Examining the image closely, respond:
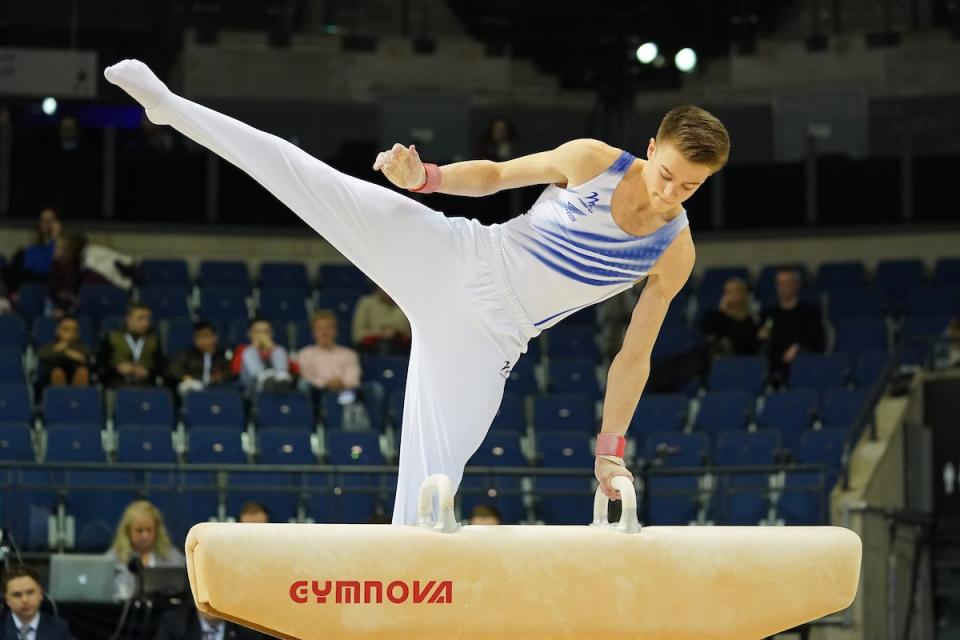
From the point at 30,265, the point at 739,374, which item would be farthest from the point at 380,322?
the point at 30,265

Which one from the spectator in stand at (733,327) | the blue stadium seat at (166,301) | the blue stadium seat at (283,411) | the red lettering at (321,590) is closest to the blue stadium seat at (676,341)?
the spectator in stand at (733,327)

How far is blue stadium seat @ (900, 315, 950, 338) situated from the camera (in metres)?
13.1

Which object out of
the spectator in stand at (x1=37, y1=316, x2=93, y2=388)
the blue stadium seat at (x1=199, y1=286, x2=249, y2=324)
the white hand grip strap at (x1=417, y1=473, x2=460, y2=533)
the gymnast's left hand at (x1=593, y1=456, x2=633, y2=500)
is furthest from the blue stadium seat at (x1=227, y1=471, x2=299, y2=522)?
the white hand grip strap at (x1=417, y1=473, x2=460, y2=533)

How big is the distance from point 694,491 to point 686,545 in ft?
22.2

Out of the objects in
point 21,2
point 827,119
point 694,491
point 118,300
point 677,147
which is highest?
point 21,2

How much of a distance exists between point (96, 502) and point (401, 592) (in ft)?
23.8

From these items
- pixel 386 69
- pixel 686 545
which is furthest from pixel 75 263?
pixel 686 545

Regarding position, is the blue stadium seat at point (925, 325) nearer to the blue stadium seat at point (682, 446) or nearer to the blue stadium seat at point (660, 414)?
the blue stadium seat at point (660, 414)

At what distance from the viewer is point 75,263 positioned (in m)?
13.8

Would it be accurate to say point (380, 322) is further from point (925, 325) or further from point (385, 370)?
point (925, 325)

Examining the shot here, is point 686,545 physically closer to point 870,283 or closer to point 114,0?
point 870,283

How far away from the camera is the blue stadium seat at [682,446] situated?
11.2m

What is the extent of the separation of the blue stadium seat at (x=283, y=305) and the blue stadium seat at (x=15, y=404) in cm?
307

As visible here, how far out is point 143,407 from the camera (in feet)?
37.2
